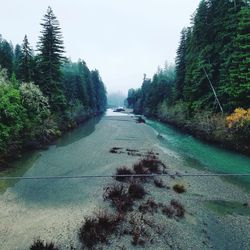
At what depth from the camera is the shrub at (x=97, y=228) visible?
27.6 ft

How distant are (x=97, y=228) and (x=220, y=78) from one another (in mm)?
27401

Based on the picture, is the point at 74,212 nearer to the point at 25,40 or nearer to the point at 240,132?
the point at 240,132

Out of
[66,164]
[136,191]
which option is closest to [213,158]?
[136,191]

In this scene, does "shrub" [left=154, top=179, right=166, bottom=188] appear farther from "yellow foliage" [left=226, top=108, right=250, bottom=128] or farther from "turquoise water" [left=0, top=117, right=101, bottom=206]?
"yellow foliage" [left=226, top=108, right=250, bottom=128]

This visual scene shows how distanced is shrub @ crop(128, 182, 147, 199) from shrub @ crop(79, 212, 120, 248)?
2.26 meters

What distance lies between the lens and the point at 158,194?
1266 centimetres

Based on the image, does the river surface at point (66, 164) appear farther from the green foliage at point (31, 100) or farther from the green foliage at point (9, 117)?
the green foliage at point (31, 100)

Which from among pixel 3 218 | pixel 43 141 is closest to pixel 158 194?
pixel 3 218

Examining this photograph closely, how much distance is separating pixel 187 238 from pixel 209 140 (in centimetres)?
2032

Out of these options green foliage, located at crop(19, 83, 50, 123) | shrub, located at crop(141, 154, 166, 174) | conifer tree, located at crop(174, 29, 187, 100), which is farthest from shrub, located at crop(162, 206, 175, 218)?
conifer tree, located at crop(174, 29, 187, 100)

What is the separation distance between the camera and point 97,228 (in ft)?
29.4

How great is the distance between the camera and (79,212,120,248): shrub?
842 centimetres

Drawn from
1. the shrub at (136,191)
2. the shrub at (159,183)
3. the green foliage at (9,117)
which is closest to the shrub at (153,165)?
the shrub at (159,183)

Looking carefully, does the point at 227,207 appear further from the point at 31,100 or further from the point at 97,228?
the point at 31,100
